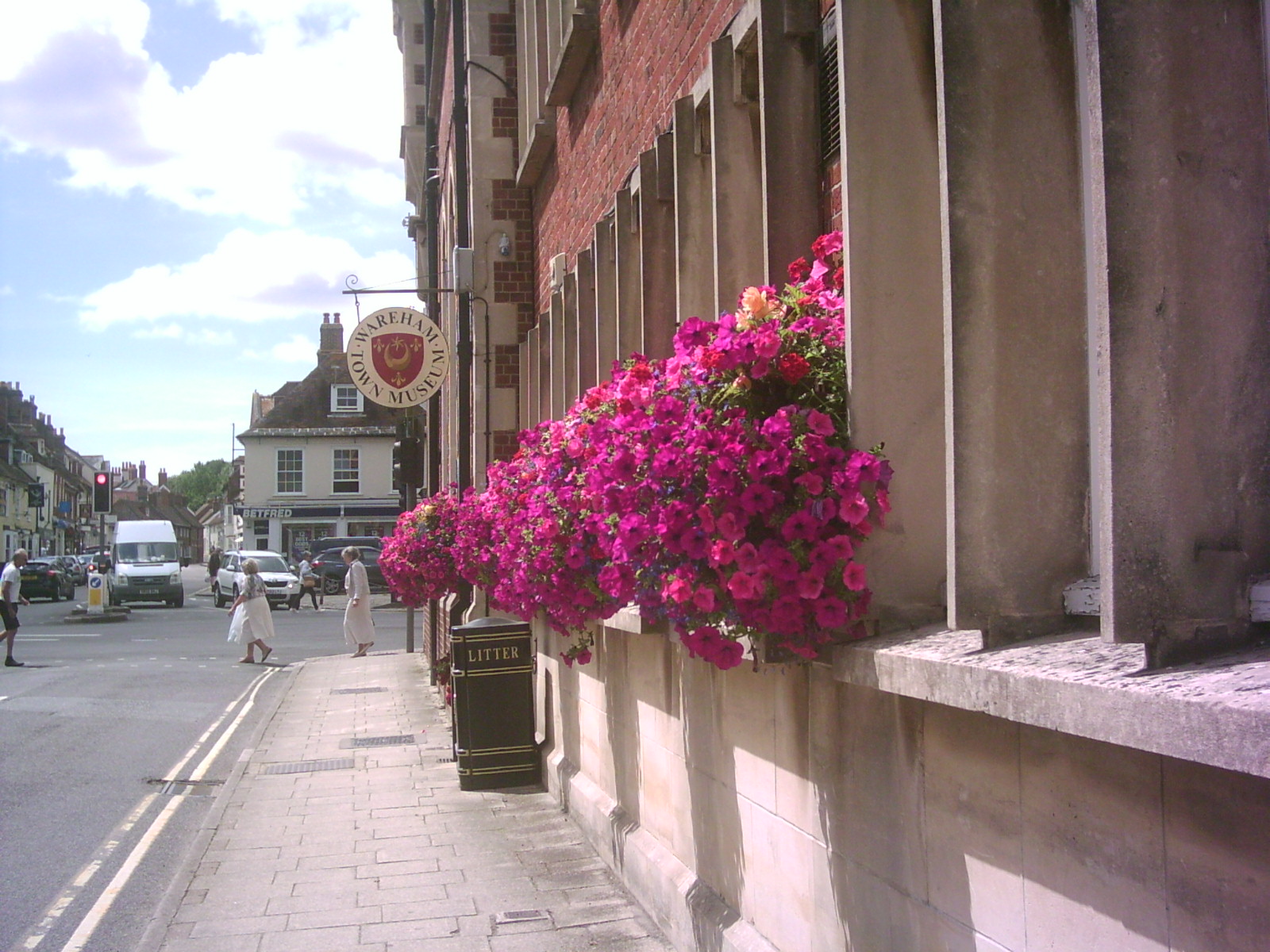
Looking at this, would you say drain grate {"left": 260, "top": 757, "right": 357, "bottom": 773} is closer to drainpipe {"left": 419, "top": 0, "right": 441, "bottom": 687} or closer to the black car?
drainpipe {"left": 419, "top": 0, "right": 441, "bottom": 687}

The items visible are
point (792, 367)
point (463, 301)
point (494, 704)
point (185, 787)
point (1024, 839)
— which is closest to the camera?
point (1024, 839)

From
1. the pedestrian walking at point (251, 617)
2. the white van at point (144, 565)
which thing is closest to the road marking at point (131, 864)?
the pedestrian walking at point (251, 617)

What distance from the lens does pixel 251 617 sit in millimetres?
21375

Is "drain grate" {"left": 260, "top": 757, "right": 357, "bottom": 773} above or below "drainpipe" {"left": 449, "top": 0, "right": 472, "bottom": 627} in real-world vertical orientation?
below

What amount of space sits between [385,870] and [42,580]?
4555 centimetres

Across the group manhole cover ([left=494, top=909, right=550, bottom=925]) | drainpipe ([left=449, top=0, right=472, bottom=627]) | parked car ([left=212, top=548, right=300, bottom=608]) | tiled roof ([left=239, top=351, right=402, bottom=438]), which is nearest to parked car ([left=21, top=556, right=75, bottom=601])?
parked car ([left=212, top=548, right=300, bottom=608])

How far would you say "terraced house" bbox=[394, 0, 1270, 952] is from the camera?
248cm

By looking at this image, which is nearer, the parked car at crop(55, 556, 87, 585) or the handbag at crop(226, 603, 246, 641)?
the handbag at crop(226, 603, 246, 641)

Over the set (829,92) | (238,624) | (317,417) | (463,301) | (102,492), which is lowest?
(238,624)

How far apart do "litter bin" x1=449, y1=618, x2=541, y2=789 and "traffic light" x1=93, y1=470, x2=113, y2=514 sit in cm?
2697

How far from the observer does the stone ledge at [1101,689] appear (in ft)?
6.61

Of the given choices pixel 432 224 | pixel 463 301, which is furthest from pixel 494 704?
pixel 432 224

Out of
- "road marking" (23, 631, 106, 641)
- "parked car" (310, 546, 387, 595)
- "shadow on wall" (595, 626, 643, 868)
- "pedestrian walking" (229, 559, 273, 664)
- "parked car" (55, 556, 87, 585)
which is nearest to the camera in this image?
"shadow on wall" (595, 626, 643, 868)

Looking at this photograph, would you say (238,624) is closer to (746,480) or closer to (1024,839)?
(746,480)
